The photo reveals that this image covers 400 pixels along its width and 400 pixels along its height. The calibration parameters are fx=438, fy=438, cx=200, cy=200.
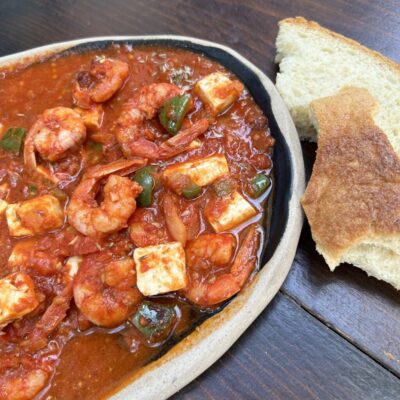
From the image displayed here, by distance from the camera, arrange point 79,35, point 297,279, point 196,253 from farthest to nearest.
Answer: point 79,35
point 297,279
point 196,253

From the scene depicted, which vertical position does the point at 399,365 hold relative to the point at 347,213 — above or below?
below

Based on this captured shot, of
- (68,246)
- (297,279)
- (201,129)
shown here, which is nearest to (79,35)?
(201,129)

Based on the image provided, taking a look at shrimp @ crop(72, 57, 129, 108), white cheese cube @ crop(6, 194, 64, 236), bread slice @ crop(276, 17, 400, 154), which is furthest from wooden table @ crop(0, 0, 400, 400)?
shrimp @ crop(72, 57, 129, 108)

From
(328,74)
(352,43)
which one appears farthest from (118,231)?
(352,43)

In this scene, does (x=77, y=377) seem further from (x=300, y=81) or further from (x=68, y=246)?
(x=300, y=81)

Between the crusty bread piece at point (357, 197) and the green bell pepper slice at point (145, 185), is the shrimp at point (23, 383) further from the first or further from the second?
the crusty bread piece at point (357, 197)

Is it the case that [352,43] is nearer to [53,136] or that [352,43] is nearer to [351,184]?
[351,184]
